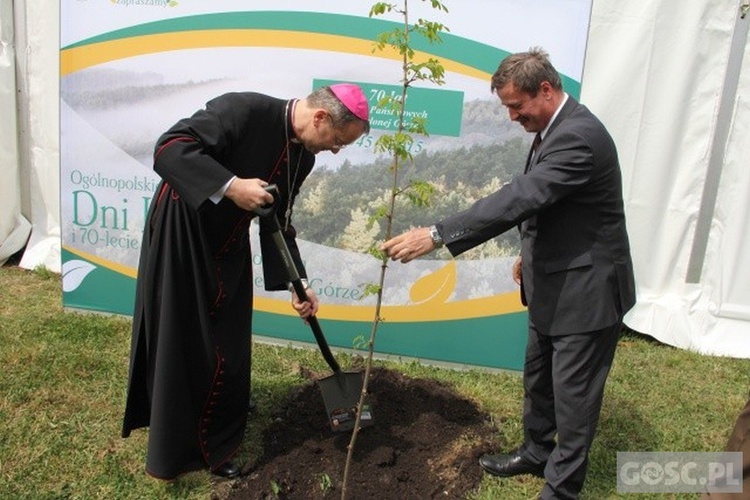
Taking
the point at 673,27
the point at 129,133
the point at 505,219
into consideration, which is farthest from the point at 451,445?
the point at 673,27

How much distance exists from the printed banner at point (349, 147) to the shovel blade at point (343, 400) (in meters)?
0.72

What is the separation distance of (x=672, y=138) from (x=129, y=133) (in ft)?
12.6

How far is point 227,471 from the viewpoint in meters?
3.05

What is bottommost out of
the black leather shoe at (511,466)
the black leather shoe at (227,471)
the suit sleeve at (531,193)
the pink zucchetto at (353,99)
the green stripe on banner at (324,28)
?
the black leather shoe at (227,471)

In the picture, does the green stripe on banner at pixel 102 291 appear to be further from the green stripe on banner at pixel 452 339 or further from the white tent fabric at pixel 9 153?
the white tent fabric at pixel 9 153

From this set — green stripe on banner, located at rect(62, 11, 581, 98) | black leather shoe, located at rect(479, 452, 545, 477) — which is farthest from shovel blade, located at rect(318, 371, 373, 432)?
green stripe on banner, located at rect(62, 11, 581, 98)

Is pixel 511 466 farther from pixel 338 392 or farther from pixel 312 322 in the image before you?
pixel 312 322

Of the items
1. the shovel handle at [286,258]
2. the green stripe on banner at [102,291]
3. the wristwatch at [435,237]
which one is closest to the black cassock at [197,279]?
the shovel handle at [286,258]

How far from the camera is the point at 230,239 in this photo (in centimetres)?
289

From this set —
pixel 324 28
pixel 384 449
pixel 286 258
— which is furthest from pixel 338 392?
pixel 324 28

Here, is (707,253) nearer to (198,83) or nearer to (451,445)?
(451,445)

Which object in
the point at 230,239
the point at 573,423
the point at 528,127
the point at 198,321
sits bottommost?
the point at 573,423

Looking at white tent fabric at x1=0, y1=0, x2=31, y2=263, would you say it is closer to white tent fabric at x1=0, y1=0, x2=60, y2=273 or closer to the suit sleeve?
white tent fabric at x1=0, y1=0, x2=60, y2=273

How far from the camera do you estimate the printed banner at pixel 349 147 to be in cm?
A: 384
